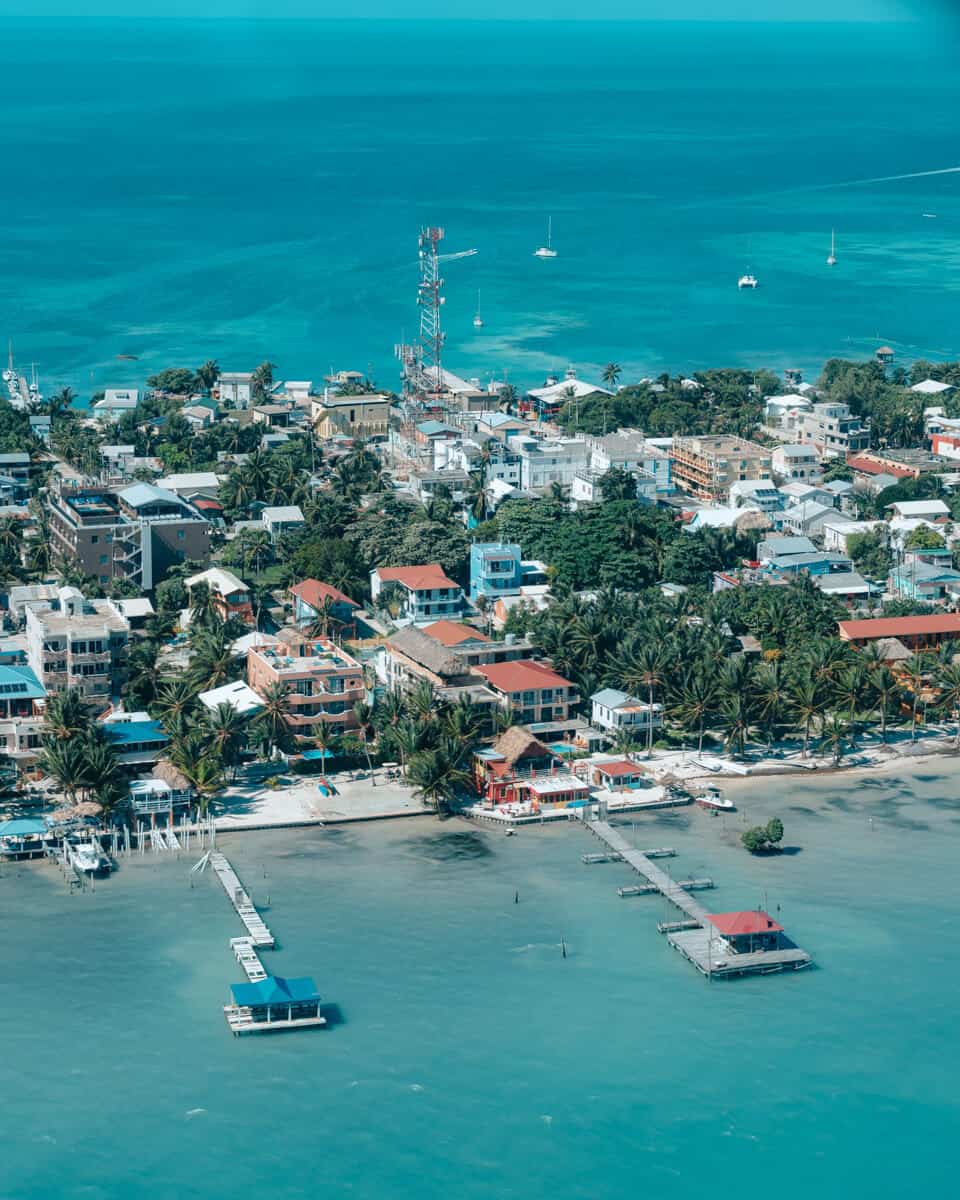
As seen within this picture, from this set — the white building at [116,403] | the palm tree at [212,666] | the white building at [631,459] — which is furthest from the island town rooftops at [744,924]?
the white building at [116,403]

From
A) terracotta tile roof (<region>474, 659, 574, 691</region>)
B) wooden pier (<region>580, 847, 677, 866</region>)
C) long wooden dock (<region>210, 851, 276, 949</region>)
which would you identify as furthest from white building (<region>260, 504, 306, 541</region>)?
wooden pier (<region>580, 847, 677, 866</region>)

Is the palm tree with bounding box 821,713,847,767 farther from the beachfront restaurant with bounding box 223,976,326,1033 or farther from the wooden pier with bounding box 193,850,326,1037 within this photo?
the beachfront restaurant with bounding box 223,976,326,1033

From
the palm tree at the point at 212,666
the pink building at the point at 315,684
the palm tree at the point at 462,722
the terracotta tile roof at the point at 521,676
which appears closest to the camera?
the palm tree at the point at 462,722

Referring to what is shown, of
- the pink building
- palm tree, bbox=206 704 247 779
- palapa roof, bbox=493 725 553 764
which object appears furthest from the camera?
the pink building

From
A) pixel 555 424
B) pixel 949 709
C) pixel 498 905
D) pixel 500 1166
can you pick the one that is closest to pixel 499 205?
pixel 555 424

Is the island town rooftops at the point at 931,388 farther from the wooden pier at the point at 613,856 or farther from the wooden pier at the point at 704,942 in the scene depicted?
the wooden pier at the point at 704,942

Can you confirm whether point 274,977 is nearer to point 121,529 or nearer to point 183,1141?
point 183,1141

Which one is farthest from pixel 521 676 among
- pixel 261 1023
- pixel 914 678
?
pixel 261 1023
